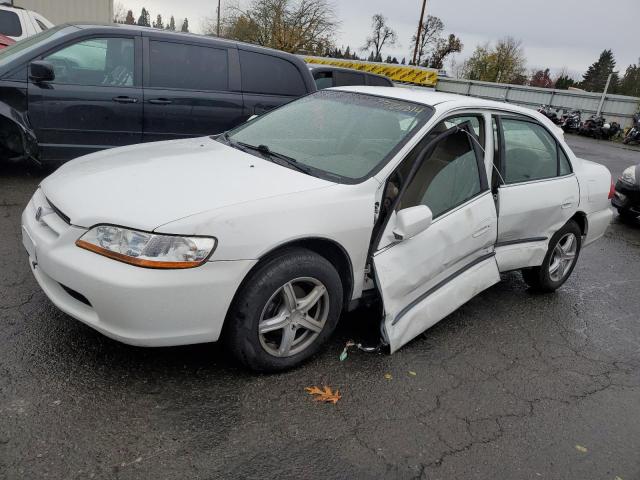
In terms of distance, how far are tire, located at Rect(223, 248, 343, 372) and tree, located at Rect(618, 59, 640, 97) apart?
53.6 metres

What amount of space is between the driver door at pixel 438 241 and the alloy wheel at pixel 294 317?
14.8 inches

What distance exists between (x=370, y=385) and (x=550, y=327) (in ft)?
6.06

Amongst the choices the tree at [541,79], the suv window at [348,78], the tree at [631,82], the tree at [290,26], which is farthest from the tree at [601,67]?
the suv window at [348,78]

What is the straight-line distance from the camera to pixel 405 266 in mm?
3002

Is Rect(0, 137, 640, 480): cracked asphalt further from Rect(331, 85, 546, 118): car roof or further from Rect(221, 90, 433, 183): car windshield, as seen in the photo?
Rect(331, 85, 546, 118): car roof

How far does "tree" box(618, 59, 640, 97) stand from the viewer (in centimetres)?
4731

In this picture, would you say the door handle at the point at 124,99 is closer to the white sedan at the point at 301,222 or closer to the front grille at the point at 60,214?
the white sedan at the point at 301,222

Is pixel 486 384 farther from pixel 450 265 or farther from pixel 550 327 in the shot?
pixel 550 327

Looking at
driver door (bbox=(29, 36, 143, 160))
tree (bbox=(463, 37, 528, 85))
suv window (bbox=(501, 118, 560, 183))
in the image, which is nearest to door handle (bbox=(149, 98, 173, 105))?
driver door (bbox=(29, 36, 143, 160))

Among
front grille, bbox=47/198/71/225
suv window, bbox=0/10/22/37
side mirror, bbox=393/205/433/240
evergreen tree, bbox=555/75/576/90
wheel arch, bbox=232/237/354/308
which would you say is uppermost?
evergreen tree, bbox=555/75/576/90

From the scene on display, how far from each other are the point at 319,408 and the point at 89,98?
4.38 m

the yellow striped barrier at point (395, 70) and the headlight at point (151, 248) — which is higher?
the yellow striped barrier at point (395, 70)

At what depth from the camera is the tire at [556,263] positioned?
4.29 metres

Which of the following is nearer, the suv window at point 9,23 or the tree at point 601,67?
the suv window at point 9,23
